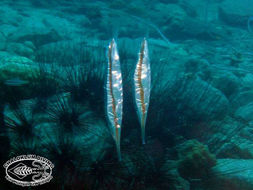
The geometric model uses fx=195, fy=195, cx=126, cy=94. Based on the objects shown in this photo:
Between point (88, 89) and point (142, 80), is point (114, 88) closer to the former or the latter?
point (142, 80)

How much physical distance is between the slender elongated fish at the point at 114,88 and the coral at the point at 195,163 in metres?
1.46

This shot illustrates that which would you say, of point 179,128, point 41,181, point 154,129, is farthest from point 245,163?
point 41,181

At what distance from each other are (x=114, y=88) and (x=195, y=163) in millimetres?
1745

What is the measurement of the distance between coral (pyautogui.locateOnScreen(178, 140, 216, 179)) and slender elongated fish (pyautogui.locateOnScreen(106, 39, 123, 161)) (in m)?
1.46

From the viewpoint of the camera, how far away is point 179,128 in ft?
10.2

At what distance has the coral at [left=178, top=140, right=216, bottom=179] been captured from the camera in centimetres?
255

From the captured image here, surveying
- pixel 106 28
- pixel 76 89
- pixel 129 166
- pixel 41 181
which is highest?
pixel 106 28

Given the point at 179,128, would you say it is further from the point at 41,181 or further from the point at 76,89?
the point at 41,181

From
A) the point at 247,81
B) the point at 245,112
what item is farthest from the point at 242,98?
the point at 247,81

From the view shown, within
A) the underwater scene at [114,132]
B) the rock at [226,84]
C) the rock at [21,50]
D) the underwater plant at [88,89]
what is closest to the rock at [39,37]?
the rock at [21,50]

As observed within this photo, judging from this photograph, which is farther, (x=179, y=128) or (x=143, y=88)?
(x=179, y=128)

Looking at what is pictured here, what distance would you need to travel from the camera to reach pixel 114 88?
1460 mm

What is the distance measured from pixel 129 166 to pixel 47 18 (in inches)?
483

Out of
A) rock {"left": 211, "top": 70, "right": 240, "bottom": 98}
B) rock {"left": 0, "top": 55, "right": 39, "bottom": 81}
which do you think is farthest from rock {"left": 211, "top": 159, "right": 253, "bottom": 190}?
rock {"left": 211, "top": 70, "right": 240, "bottom": 98}
